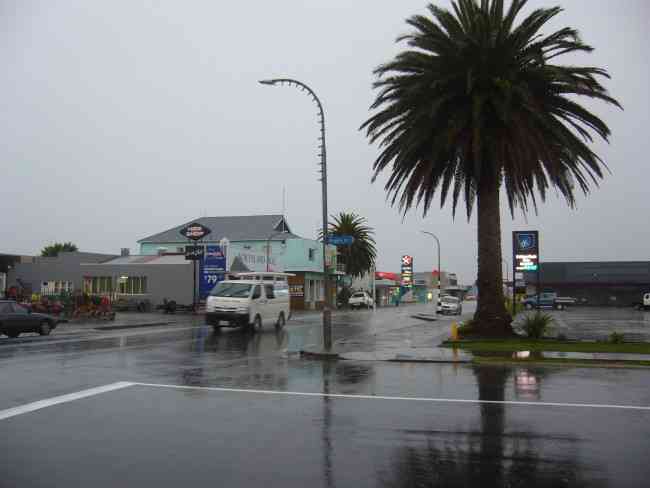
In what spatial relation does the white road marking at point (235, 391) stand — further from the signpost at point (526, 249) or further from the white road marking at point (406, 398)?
the signpost at point (526, 249)

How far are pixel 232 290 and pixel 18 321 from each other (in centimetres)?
806

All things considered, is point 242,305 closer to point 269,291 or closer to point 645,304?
point 269,291

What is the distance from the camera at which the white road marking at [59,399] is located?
8766mm

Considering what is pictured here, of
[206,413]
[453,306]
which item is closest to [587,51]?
[206,413]

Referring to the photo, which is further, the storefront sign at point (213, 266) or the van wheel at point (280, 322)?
the storefront sign at point (213, 266)

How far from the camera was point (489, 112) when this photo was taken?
70.6 ft

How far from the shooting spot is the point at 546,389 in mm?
11289

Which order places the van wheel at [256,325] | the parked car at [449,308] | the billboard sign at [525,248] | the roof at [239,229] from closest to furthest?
the van wheel at [256,325]
the billboard sign at [525,248]
the parked car at [449,308]
the roof at [239,229]

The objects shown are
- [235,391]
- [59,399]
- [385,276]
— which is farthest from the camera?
[385,276]

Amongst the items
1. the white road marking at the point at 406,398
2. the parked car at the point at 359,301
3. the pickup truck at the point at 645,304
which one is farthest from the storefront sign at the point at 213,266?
the pickup truck at the point at 645,304

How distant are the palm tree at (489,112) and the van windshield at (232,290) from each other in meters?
7.99

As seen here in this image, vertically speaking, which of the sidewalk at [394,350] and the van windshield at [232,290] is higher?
the van windshield at [232,290]

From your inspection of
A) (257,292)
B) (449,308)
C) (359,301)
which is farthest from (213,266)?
(359,301)

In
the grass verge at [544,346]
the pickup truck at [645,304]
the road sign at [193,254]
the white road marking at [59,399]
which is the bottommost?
the pickup truck at [645,304]
